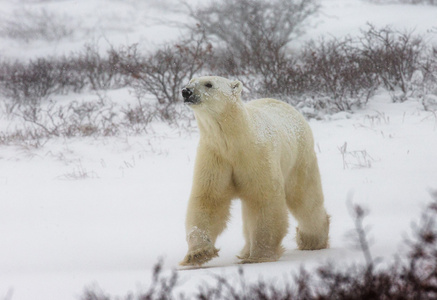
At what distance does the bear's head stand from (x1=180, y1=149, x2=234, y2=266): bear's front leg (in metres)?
0.27

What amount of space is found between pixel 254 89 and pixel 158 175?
3.17 m

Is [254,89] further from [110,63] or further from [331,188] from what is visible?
[110,63]

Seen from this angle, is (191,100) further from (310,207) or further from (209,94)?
(310,207)

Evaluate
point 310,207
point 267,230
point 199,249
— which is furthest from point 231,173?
point 310,207

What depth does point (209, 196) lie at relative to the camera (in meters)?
2.70

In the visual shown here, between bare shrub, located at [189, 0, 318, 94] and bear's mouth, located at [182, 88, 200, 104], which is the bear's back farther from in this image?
bare shrub, located at [189, 0, 318, 94]

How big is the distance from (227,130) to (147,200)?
206 centimetres

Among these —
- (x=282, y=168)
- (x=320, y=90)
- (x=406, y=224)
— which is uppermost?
(x=320, y=90)

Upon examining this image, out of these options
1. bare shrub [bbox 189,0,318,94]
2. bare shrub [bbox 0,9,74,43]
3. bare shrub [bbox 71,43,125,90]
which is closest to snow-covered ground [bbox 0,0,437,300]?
bare shrub [bbox 71,43,125,90]

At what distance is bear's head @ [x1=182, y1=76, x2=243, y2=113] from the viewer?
2619 millimetres

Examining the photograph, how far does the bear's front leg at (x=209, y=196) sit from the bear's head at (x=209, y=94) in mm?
269

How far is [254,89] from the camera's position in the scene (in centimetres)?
800

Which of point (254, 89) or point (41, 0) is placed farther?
point (41, 0)

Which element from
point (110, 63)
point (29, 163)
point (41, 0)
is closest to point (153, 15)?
point (41, 0)
